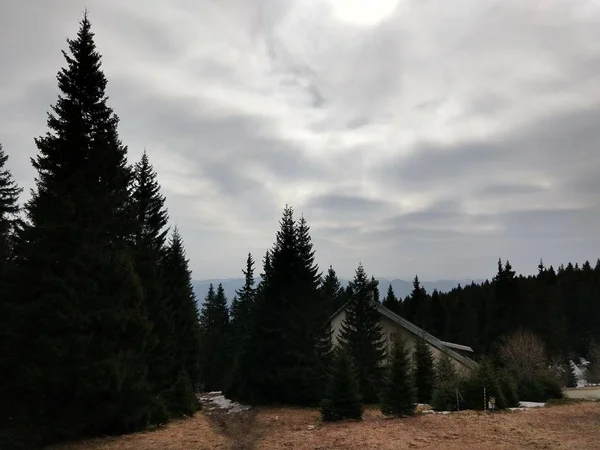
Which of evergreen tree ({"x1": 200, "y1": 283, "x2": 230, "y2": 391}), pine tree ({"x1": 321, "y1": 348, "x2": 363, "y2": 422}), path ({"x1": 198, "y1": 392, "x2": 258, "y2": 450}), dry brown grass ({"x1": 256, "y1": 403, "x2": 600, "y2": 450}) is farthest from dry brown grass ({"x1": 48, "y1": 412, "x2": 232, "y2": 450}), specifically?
evergreen tree ({"x1": 200, "y1": 283, "x2": 230, "y2": 391})

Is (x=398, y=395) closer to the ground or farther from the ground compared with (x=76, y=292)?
closer to the ground

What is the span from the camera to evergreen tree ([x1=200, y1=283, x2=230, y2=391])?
64875 millimetres

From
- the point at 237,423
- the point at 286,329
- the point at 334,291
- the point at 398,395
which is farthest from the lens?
the point at 334,291

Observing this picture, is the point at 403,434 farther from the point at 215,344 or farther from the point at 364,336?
the point at 215,344

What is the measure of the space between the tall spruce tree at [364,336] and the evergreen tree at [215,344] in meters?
27.8

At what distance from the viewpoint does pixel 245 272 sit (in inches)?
2970

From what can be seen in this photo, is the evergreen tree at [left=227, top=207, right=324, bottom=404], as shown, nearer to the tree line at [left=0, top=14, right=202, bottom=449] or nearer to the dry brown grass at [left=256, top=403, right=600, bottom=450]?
the dry brown grass at [left=256, top=403, right=600, bottom=450]

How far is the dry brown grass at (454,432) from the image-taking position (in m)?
13.2

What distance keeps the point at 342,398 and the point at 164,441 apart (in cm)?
807

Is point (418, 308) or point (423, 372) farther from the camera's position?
point (418, 308)

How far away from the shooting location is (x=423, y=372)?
30359 mm

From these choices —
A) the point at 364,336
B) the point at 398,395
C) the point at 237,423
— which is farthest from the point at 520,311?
the point at 237,423

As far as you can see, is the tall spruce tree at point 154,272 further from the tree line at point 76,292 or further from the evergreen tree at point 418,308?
the evergreen tree at point 418,308

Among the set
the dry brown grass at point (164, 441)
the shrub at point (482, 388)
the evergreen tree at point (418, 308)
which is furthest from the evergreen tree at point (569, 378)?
the dry brown grass at point (164, 441)
